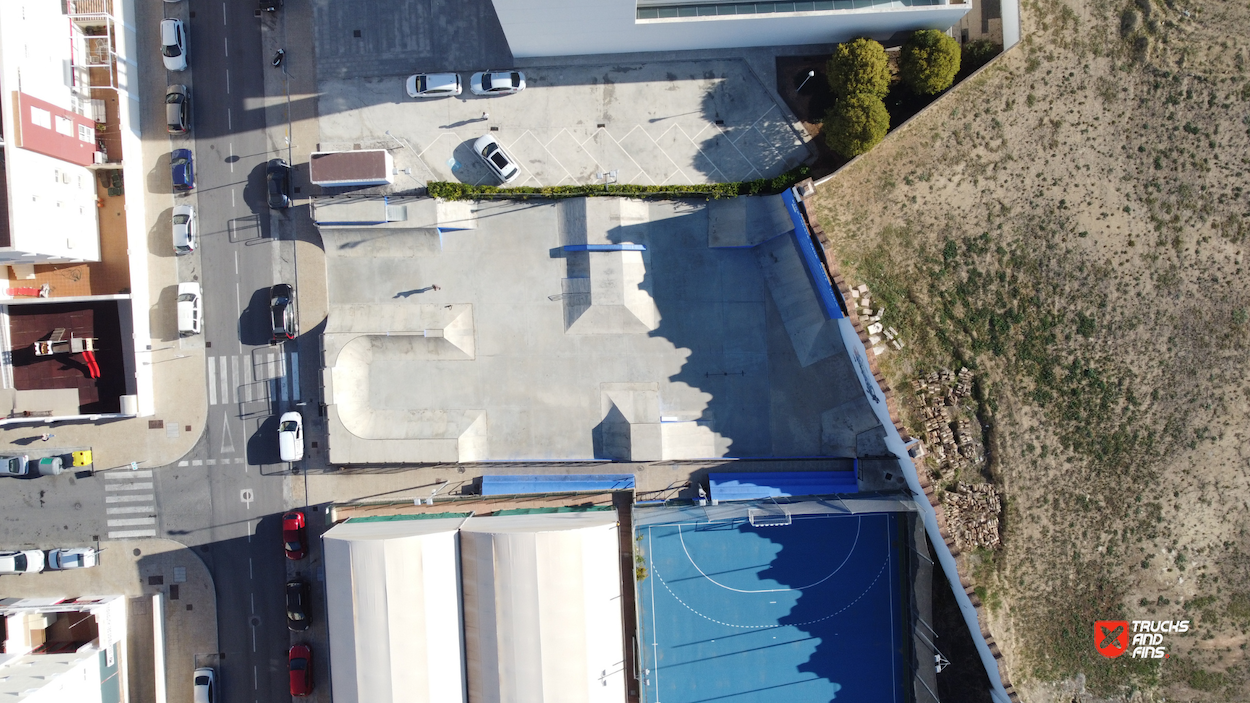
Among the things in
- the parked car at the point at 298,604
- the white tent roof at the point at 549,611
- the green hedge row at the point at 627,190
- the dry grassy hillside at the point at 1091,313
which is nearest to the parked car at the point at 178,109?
the green hedge row at the point at 627,190

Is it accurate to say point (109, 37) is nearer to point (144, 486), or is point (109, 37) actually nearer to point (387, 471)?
point (144, 486)

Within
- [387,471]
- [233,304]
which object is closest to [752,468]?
[387,471]

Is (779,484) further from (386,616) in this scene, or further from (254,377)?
(254,377)

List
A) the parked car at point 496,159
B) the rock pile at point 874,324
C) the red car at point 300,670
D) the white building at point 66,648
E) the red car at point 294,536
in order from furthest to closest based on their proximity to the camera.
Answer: the red car at point 294,536 < the red car at point 300,670 < the parked car at point 496,159 < the rock pile at point 874,324 < the white building at point 66,648

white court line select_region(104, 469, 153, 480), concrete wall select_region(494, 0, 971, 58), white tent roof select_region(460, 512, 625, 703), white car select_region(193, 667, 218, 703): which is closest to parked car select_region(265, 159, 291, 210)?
concrete wall select_region(494, 0, 971, 58)

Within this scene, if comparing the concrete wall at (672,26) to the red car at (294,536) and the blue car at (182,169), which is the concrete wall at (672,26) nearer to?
the blue car at (182,169)

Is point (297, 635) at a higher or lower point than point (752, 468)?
lower
